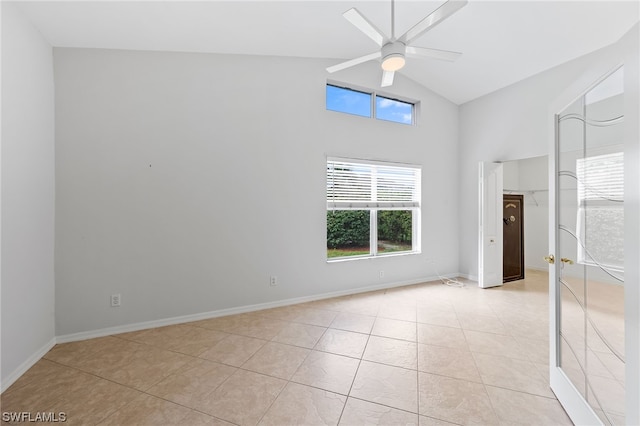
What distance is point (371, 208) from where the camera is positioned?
161 inches

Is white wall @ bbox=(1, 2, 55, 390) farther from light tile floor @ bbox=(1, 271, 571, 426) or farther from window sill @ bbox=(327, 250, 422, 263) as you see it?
window sill @ bbox=(327, 250, 422, 263)

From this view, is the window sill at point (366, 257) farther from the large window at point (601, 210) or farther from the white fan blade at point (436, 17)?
the white fan blade at point (436, 17)

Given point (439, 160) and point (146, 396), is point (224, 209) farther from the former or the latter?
point (439, 160)

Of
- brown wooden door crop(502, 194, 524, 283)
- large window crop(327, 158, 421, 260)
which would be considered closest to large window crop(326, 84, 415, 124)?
large window crop(327, 158, 421, 260)

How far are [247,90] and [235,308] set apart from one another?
2.73 metres

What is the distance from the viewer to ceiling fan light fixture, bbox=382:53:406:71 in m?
2.11

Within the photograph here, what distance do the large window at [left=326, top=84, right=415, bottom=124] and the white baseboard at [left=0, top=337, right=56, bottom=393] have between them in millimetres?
4076

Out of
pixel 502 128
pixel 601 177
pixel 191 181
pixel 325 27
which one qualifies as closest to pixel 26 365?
pixel 191 181

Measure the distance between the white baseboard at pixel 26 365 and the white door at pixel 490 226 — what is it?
545 centimetres

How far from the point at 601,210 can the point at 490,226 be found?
3.28 meters

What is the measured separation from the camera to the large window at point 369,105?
3.87 metres

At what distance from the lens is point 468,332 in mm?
2668

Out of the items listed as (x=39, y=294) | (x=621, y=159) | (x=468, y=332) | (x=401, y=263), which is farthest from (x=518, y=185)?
(x=39, y=294)

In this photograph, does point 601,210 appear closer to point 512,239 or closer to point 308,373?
point 308,373
